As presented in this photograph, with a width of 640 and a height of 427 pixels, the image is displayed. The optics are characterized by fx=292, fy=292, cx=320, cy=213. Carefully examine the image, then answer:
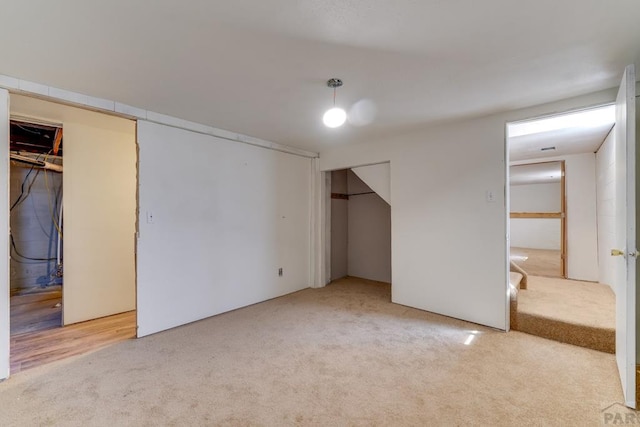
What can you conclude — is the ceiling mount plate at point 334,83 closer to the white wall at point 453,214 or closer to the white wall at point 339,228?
the white wall at point 453,214

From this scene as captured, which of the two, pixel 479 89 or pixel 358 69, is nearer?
pixel 358 69

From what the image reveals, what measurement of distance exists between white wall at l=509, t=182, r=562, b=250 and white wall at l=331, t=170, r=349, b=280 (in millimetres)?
6560

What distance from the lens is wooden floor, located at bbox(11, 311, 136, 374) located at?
2.41 m

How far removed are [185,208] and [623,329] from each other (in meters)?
3.70

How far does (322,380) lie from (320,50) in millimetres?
2186

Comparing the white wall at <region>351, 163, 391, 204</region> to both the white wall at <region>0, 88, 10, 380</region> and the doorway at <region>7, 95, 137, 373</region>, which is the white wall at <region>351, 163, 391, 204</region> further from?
the white wall at <region>0, 88, 10, 380</region>

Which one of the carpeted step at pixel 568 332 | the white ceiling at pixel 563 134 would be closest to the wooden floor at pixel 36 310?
the carpeted step at pixel 568 332

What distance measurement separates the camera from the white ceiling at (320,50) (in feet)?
4.73

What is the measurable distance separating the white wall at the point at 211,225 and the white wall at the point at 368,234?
1.31 meters

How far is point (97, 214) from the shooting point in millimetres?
3490

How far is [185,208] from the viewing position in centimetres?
314

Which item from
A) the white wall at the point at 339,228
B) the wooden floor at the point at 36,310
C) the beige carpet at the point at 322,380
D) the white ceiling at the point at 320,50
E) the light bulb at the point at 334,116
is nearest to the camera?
the white ceiling at the point at 320,50

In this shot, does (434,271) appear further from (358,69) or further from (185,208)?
(185,208)

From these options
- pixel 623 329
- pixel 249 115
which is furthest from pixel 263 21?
pixel 623 329
